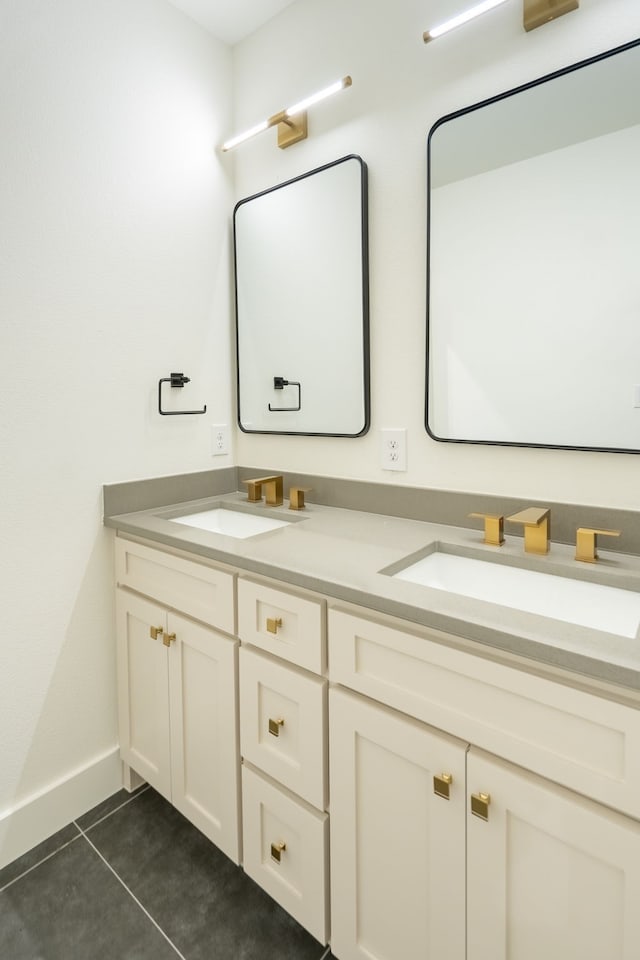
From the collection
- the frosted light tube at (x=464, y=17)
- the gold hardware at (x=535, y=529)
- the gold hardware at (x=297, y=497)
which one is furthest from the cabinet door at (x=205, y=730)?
the frosted light tube at (x=464, y=17)

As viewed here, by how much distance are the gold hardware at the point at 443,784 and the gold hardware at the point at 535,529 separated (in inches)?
21.0

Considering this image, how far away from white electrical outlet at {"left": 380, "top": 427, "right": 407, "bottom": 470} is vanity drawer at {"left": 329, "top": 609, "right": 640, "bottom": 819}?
0.65 m

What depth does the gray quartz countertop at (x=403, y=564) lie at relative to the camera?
29.2 inches

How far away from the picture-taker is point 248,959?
1.15 meters

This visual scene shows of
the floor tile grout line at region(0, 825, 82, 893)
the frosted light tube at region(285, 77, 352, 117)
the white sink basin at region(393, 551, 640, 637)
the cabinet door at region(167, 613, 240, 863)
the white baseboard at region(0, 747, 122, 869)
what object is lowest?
the floor tile grout line at region(0, 825, 82, 893)

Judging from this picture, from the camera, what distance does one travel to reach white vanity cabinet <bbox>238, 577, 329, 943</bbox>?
108 centimetres

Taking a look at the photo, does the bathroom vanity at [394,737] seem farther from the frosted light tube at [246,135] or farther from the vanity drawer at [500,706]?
the frosted light tube at [246,135]

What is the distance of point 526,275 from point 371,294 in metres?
0.47

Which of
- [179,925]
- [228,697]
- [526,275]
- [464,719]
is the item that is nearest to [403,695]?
[464,719]

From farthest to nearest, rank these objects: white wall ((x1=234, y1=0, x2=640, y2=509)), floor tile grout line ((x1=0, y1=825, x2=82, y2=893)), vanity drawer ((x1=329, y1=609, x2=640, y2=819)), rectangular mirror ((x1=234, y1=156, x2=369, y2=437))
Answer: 1. rectangular mirror ((x1=234, y1=156, x2=369, y2=437))
2. floor tile grout line ((x1=0, y1=825, x2=82, y2=893))
3. white wall ((x1=234, y1=0, x2=640, y2=509))
4. vanity drawer ((x1=329, y1=609, x2=640, y2=819))

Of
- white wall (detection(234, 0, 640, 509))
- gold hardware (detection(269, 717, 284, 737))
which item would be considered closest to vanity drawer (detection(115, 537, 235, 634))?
gold hardware (detection(269, 717, 284, 737))

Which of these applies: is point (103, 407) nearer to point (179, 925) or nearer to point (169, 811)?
point (169, 811)

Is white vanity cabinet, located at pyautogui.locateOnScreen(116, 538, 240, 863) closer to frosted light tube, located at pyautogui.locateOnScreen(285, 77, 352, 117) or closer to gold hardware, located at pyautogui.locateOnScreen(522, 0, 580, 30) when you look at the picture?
frosted light tube, located at pyautogui.locateOnScreen(285, 77, 352, 117)

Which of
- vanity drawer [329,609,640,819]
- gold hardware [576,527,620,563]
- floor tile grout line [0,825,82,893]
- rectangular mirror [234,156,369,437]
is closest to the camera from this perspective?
vanity drawer [329,609,640,819]
